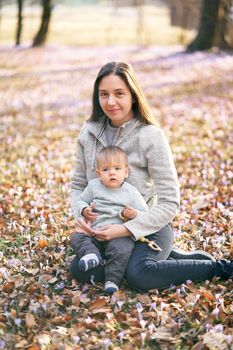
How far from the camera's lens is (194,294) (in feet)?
16.5

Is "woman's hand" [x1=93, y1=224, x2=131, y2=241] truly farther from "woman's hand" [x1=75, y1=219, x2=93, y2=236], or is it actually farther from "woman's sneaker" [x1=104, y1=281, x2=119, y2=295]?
"woman's sneaker" [x1=104, y1=281, x2=119, y2=295]

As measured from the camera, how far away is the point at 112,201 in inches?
210

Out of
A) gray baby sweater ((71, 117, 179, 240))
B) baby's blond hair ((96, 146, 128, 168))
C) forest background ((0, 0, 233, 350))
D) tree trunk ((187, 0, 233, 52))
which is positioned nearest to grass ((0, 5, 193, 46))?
tree trunk ((187, 0, 233, 52))

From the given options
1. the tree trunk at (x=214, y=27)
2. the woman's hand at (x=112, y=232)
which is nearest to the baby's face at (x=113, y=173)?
the woman's hand at (x=112, y=232)

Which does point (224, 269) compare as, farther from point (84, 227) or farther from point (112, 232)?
point (84, 227)

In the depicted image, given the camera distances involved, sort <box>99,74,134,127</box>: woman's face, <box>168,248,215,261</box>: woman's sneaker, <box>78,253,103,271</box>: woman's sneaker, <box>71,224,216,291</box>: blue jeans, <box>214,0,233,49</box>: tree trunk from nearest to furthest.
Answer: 1. <box>78,253,103,271</box>: woman's sneaker
2. <box>71,224,216,291</box>: blue jeans
3. <box>99,74,134,127</box>: woman's face
4. <box>168,248,215,261</box>: woman's sneaker
5. <box>214,0,233,49</box>: tree trunk

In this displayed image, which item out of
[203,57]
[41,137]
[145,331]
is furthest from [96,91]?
[203,57]

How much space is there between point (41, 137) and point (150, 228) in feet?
23.2

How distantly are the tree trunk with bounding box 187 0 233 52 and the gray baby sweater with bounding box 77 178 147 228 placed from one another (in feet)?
68.9

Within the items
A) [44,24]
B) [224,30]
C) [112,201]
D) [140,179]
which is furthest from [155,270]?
[44,24]

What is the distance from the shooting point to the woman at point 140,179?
5.19 m

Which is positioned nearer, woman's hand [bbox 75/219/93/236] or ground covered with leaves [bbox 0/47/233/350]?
ground covered with leaves [bbox 0/47/233/350]

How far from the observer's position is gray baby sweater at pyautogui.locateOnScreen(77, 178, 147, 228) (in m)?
5.33

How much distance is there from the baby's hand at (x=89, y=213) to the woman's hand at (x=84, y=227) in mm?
54
